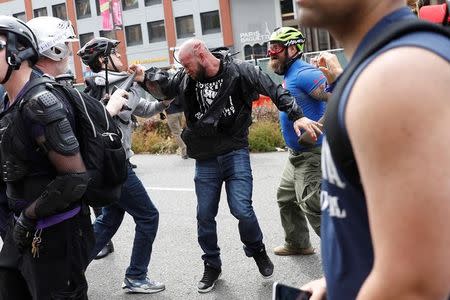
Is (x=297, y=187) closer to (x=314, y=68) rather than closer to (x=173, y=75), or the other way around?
(x=314, y=68)

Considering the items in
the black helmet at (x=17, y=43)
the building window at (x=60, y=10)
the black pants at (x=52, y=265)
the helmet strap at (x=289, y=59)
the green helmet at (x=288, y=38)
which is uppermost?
the building window at (x=60, y=10)

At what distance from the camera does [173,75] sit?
15.5ft

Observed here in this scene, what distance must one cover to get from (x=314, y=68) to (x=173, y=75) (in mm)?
1081

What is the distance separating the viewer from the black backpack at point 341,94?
109 centimetres

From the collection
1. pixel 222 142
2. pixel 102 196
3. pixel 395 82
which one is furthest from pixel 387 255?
pixel 222 142

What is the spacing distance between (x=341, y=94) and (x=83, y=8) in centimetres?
5530

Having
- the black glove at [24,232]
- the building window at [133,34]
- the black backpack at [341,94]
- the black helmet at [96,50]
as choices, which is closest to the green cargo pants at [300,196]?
the black helmet at [96,50]

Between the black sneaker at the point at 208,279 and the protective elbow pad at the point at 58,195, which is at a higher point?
the protective elbow pad at the point at 58,195

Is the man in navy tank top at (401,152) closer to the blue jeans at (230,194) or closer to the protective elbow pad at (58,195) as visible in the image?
the protective elbow pad at (58,195)

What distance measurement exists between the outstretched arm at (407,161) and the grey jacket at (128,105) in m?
3.64

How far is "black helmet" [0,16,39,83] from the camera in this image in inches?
112

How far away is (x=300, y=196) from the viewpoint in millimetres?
4547

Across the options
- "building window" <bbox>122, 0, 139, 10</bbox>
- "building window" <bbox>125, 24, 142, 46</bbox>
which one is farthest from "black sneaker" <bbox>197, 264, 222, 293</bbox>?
"building window" <bbox>122, 0, 139, 10</bbox>

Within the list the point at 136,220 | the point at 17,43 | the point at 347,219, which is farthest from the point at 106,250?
the point at 347,219
